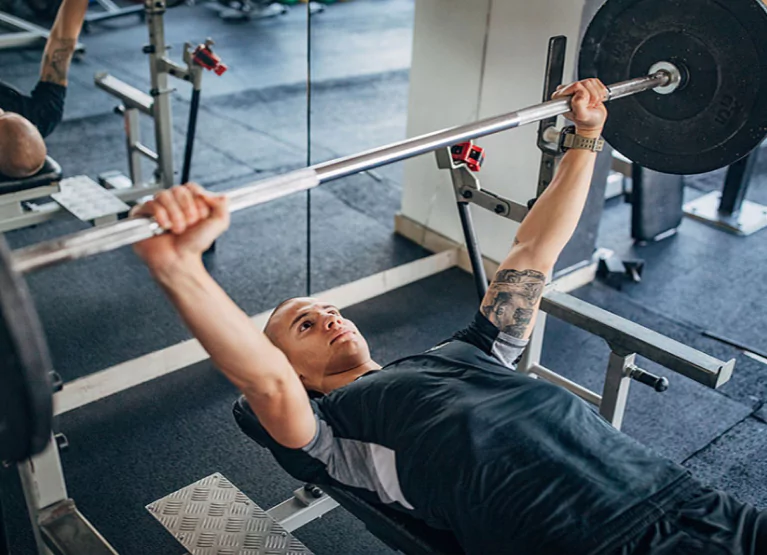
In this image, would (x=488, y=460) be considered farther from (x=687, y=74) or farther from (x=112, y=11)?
(x=112, y=11)

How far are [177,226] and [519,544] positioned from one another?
0.85 metres

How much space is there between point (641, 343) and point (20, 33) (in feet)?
7.93

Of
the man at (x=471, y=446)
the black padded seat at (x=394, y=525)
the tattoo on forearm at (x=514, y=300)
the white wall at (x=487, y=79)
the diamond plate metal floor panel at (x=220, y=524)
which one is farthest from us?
the white wall at (x=487, y=79)

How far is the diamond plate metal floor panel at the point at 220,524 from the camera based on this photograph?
6.02 ft

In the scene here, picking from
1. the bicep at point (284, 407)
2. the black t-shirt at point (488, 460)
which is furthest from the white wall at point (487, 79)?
the bicep at point (284, 407)

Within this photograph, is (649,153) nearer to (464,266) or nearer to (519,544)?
(519,544)

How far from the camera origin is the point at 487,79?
344cm

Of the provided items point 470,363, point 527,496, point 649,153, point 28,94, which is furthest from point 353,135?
point 527,496

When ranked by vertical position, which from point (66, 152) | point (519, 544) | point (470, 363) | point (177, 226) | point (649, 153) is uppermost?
point (177, 226)

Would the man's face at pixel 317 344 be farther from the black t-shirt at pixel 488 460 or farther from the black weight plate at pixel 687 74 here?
the black weight plate at pixel 687 74

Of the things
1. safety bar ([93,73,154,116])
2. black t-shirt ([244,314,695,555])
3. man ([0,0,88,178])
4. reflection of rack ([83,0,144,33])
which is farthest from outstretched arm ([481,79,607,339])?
reflection of rack ([83,0,144,33])

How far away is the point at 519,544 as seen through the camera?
156 centimetres

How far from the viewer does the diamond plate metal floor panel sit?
184 cm

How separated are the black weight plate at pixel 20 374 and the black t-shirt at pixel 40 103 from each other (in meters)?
1.99
